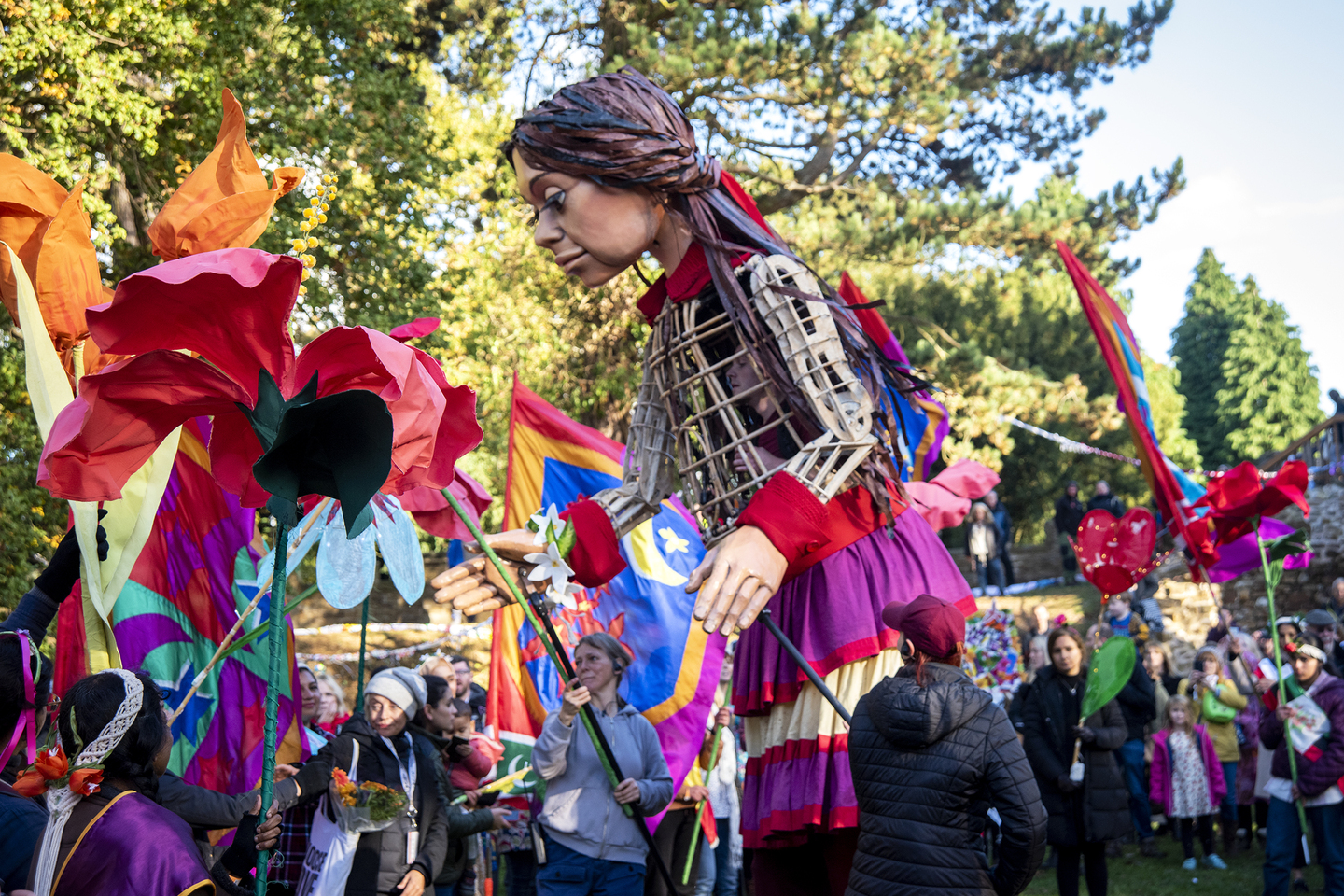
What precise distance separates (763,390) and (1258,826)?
940 centimetres

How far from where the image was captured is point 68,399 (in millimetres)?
2494

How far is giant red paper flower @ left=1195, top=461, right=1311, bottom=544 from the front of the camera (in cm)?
647

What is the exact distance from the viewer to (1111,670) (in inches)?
177

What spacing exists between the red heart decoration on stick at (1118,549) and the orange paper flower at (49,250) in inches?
205

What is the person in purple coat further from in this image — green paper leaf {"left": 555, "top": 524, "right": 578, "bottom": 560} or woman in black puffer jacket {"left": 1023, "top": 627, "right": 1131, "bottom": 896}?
green paper leaf {"left": 555, "top": 524, "right": 578, "bottom": 560}

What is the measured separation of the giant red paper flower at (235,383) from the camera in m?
1.74

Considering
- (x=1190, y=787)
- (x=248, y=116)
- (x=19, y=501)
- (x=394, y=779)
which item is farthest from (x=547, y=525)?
(x=1190, y=787)

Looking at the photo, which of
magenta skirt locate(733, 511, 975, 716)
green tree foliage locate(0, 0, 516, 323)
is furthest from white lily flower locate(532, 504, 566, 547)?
green tree foliage locate(0, 0, 516, 323)

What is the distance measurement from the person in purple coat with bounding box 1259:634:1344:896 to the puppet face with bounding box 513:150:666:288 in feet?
18.5

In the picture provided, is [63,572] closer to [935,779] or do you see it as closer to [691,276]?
[691,276]

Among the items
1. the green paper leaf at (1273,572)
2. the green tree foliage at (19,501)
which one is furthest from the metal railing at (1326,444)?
the green tree foliage at (19,501)

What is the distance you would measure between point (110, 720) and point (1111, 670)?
343 cm

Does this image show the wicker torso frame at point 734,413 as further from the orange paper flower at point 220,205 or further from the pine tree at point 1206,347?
the pine tree at point 1206,347

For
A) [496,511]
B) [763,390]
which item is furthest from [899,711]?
[496,511]
